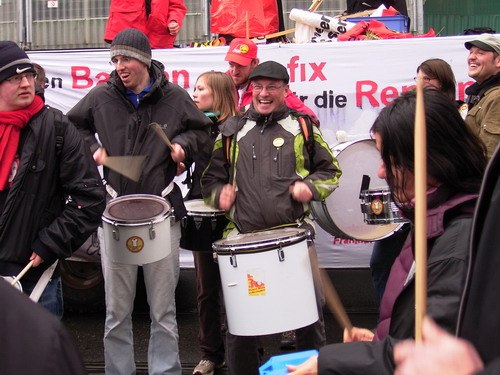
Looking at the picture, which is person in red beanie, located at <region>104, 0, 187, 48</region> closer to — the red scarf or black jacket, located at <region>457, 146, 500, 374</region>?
the red scarf

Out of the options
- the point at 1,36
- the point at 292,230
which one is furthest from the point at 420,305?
the point at 1,36

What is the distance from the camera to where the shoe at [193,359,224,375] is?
5590 millimetres

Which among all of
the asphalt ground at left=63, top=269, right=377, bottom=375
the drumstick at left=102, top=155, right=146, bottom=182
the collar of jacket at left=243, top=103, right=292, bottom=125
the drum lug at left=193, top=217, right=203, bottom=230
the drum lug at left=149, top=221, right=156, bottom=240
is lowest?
the asphalt ground at left=63, top=269, right=377, bottom=375

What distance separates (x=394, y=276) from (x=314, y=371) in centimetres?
42

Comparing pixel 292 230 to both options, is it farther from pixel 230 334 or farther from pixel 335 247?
pixel 335 247

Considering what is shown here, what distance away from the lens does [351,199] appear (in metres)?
5.76

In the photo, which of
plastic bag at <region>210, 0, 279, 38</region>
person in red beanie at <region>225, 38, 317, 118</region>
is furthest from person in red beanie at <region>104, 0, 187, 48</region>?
person in red beanie at <region>225, 38, 317, 118</region>

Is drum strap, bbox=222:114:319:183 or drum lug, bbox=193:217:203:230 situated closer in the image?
drum strap, bbox=222:114:319:183

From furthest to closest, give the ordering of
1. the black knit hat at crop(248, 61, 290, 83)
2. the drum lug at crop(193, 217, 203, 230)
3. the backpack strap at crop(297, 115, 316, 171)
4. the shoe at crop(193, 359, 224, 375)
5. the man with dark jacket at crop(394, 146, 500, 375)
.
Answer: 1. the shoe at crop(193, 359, 224, 375)
2. the drum lug at crop(193, 217, 203, 230)
3. the black knit hat at crop(248, 61, 290, 83)
4. the backpack strap at crop(297, 115, 316, 171)
5. the man with dark jacket at crop(394, 146, 500, 375)

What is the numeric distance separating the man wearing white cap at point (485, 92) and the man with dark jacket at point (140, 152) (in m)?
1.65

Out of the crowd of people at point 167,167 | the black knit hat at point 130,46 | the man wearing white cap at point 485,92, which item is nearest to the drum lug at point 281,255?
the crowd of people at point 167,167

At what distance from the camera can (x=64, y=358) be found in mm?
1490

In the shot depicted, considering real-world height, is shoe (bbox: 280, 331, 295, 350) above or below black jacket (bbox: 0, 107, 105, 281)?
below

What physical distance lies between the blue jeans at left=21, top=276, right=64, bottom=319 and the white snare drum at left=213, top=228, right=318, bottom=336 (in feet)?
2.92
